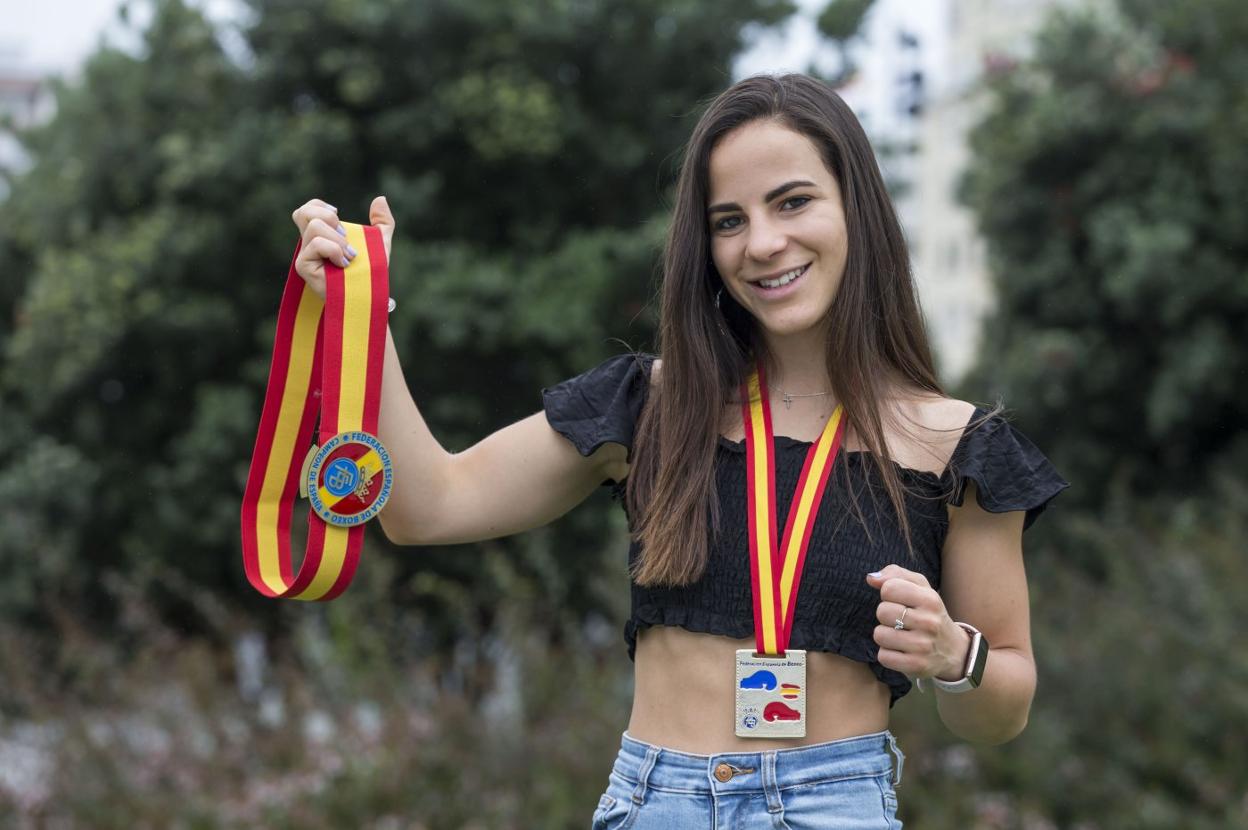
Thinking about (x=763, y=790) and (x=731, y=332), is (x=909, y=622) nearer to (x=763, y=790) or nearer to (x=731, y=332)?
(x=763, y=790)

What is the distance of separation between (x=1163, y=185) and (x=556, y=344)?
412 cm

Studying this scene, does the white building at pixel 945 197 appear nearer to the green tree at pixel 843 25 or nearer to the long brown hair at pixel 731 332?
the green tree at pixel 843 25

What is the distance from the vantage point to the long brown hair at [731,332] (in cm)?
226

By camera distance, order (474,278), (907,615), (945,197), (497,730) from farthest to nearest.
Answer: (945,197)
(474,278)
(497,730)
(907,615)

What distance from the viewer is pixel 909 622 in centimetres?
199

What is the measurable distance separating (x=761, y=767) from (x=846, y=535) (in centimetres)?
35

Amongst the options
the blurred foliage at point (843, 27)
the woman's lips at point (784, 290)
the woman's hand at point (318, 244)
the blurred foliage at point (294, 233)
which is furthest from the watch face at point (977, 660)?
the blurred foliage at point (843, 27)

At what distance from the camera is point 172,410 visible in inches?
381

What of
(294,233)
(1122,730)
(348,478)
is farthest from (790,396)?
(294,233)

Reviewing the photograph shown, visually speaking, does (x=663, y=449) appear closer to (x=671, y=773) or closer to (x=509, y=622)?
(x=671, y=773)

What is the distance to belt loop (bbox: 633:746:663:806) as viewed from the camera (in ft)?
7.18

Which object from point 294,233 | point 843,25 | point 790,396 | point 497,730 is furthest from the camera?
point 294,233

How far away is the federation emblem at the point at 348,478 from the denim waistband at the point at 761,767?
0.55 m

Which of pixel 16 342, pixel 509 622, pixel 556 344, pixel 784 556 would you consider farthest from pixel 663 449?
pixel 16 342
